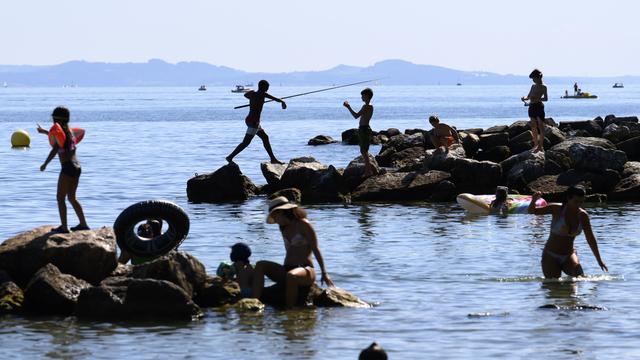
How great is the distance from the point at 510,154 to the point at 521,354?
21452 millimetres

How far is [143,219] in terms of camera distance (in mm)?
18094

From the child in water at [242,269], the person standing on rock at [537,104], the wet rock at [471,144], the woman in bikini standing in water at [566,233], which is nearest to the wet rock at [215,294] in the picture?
the child in water at [242,269]

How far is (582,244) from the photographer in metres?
21.9

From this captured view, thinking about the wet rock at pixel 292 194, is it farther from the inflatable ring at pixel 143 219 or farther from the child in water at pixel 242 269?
the child in water at pixel 242 269

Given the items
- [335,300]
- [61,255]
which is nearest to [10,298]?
[61,255]

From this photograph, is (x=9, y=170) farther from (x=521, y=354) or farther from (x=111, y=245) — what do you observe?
(x=521, y=354)

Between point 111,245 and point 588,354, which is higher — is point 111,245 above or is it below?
above

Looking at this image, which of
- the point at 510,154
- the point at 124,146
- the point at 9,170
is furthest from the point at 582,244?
the point at 124,146

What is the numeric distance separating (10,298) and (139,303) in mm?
1720

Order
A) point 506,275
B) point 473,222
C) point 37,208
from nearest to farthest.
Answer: point 506,275 < point 473,222 < point 37,208

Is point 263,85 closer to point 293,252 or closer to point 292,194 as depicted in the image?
point 292,194

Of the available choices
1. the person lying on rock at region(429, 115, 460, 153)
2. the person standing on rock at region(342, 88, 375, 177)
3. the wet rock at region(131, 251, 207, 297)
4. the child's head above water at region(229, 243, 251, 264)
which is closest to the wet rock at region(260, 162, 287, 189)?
the person standing on rock at region(342, 88, 375, 177)

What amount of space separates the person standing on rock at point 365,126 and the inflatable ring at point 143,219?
10612 millimetres

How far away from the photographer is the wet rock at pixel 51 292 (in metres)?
15.4
